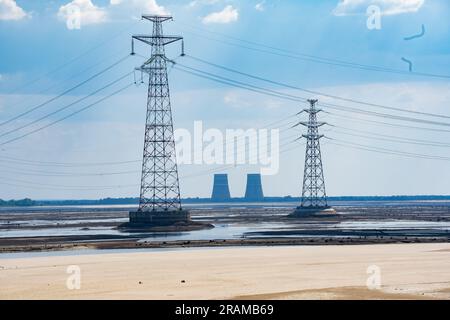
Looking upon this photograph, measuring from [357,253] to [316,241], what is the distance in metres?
15.3

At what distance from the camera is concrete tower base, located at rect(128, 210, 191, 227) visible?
103 m

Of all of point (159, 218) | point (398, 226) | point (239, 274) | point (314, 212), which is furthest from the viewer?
point (314, 212)

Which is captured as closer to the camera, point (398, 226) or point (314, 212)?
point (398, 226)

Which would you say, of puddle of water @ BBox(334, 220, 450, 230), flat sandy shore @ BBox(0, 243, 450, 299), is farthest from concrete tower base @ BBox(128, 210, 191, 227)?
flat sandy shore @ BBox(0, 243, 450, 299)

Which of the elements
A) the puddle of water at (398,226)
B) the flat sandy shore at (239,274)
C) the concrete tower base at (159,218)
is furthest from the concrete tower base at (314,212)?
the flat sandy shore at (239,274)

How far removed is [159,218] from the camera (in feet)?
337

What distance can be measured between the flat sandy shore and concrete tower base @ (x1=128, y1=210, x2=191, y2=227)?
3707cm

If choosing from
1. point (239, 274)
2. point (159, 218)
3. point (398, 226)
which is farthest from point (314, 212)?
point (239, 274)

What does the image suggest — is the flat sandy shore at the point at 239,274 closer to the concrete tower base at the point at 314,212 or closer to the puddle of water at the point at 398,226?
the puddle of water at the point at 398,226

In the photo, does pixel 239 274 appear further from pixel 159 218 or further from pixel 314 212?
pixel 314 212

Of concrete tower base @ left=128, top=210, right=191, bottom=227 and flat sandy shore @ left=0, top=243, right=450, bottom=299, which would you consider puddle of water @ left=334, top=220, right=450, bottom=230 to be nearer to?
concrete tower base @ left=128, top=210, right=191, bottom=227

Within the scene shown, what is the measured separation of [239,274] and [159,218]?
5635cm

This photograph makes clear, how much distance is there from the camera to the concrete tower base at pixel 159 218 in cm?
10262
